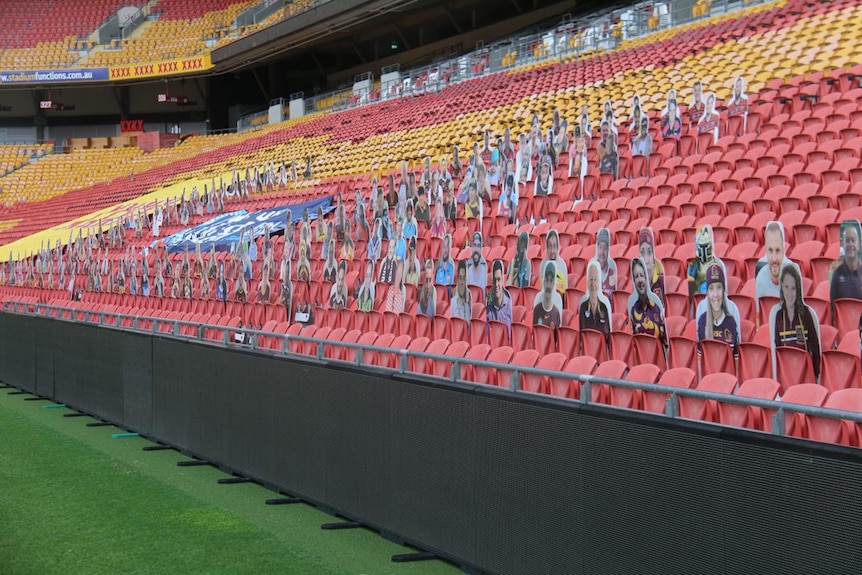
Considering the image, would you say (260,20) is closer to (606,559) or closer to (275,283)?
(275,283)

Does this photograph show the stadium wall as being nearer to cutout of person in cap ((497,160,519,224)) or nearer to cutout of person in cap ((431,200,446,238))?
cutout of person in cap ((431,200,446,238))

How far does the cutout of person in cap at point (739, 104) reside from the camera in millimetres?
11366

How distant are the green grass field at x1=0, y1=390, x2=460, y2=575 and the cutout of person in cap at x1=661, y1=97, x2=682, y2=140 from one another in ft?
22.5

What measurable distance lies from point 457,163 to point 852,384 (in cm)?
980

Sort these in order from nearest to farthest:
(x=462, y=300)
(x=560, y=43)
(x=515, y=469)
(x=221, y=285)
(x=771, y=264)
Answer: (x=515, y=469) < (x=771, y=264) < (x=462, y=300) < (x=221, y=285) < (x=560, y=43)

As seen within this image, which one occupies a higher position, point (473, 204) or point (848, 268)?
point (473, 204)

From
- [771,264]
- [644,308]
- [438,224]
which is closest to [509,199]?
[438,224]

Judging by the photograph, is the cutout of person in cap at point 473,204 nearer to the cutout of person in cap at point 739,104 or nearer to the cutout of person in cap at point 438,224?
the cutout of person in cap at point 438,224

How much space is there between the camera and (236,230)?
58.2ft

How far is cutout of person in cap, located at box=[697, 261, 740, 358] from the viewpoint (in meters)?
Answer: 5.36

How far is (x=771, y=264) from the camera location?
18.5 ft

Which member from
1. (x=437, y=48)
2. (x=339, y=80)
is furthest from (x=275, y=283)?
(x=339, y=80)

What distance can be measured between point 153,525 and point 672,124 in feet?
26.5

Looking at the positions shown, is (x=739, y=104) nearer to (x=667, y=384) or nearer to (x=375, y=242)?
(x=375, y=242)
